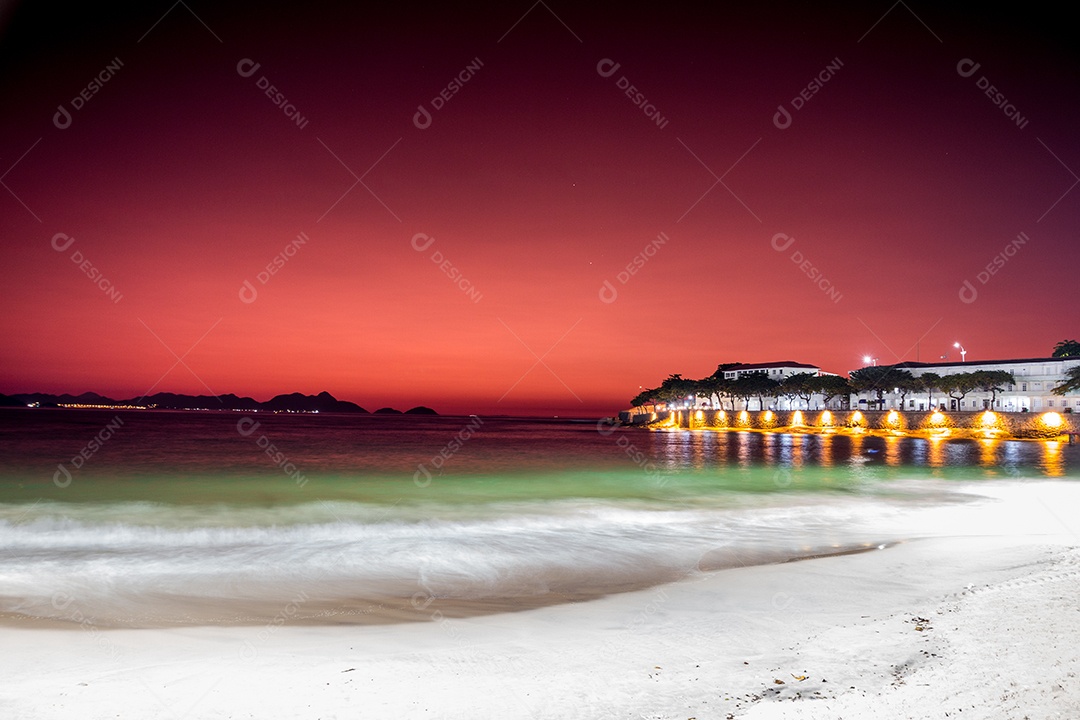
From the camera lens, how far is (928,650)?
6.45 meters

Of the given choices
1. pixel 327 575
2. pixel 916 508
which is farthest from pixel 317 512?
pixel 916 508

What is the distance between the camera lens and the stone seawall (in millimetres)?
70562

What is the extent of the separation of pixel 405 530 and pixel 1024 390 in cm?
9871

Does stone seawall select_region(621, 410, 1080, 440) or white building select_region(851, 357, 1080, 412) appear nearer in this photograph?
stone seawall select_region(621, 410, 1080, 440)

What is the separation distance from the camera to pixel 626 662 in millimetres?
6574

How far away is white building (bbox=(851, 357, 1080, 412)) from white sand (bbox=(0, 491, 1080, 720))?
91899mm

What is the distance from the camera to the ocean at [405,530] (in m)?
10.2

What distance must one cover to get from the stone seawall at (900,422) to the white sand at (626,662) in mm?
75548
